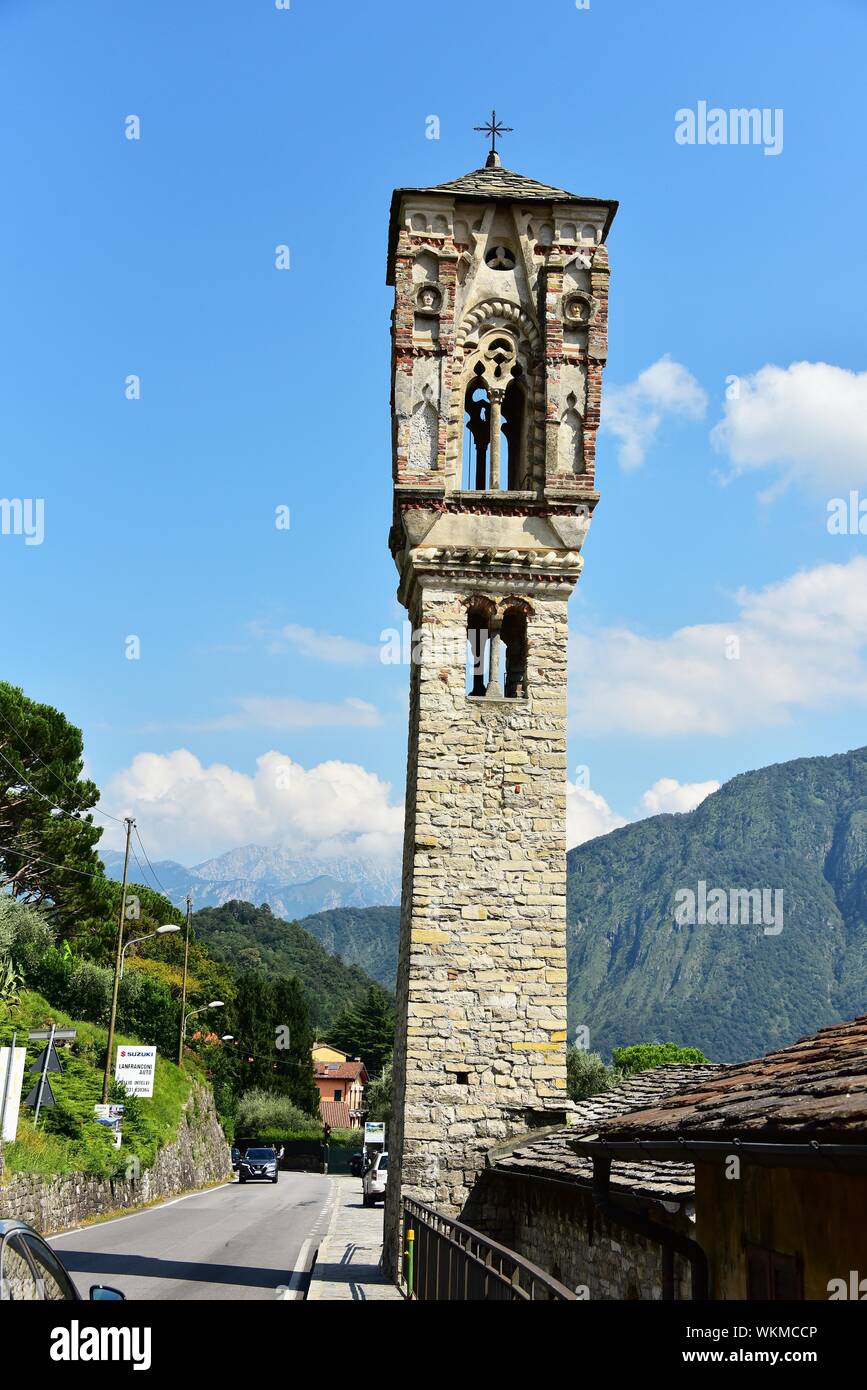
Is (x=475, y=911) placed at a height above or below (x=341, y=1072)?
above

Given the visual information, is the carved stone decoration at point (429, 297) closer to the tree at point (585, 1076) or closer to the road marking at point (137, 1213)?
the road marking at point (137, 1213)

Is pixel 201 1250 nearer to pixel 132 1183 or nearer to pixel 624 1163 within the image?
pixel 624 1163

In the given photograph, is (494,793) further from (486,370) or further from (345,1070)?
(345,1070)

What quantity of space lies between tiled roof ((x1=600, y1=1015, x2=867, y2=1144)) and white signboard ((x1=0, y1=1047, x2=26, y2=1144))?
12579 mm

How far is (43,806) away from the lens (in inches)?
1897

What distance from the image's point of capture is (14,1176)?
879 inches

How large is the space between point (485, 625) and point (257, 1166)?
37.9 meters

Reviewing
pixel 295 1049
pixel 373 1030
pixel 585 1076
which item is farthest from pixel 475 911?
pixel 373 1030

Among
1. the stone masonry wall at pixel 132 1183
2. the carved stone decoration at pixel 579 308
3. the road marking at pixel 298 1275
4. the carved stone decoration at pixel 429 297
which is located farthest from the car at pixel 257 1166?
the carved stone decoration at pixel 579 308

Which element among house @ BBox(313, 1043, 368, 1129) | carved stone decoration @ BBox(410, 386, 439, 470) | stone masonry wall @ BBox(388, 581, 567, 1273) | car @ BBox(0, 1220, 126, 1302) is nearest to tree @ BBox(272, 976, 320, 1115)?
house @ BBox(313, 1043, 368, 1129)

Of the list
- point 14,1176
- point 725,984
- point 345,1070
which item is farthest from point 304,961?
point 14,1176

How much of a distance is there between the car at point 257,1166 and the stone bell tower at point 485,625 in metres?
35.0

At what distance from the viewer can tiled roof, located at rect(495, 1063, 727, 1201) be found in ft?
34.4

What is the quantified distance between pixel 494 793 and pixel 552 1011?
3.30 metres
